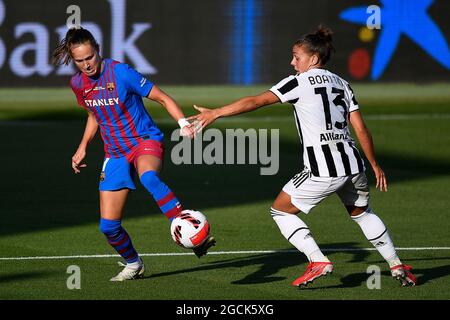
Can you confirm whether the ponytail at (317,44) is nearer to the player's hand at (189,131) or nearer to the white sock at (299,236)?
the player's hand at (189,131)

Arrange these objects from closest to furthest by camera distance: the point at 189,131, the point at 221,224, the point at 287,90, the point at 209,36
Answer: the point at 189,131 → the point at 287,90 → the point at 221,224 → the point at 209,36

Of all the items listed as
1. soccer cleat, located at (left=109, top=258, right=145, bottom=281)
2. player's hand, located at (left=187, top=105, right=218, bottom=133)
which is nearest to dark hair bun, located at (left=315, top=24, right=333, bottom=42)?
player's hand, located at (left=187, top=105, right=218, bottom=133)

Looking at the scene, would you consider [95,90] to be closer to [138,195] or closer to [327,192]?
[327,192]

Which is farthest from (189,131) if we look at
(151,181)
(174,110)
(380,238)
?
(380,238)

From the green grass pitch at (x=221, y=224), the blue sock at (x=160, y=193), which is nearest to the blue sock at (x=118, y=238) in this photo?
the green grass pitch at (x=221, y=224)

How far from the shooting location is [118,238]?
9.94 meters

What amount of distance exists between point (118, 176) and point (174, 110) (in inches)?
31.2

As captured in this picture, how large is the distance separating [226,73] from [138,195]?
14512mm

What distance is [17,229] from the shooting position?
1286 centimetres

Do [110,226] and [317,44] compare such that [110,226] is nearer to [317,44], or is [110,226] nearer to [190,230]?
[190,230]

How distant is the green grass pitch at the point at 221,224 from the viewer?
9.63 meters

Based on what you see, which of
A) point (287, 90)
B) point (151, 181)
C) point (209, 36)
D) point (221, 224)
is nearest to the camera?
→ point (287, 90)

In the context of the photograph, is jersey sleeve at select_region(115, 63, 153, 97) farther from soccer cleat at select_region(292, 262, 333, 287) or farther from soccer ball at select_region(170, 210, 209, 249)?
soccer cleat at select_region(292, 262, 333, 287)

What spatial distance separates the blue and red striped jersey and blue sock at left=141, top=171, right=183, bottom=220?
470 millimetres
